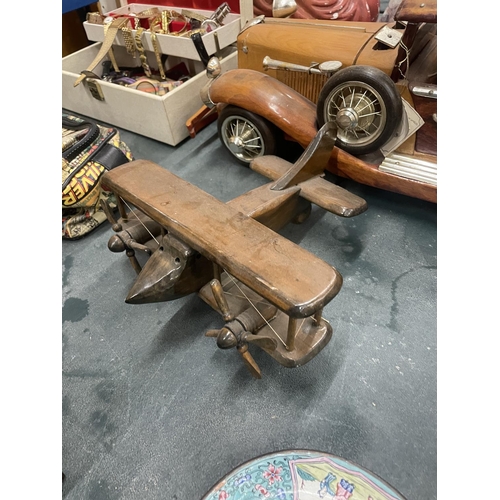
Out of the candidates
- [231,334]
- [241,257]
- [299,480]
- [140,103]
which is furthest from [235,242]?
[140,103]

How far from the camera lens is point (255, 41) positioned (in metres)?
2.23

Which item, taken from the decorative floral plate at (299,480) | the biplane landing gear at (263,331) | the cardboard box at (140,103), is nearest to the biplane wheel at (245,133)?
the cardboard box at (140,103)

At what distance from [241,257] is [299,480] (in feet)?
2.27

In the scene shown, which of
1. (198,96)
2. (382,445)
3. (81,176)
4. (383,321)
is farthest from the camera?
(198,96)

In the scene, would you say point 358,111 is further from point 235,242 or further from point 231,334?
point 231,334

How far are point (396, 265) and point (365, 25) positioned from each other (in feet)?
4.71

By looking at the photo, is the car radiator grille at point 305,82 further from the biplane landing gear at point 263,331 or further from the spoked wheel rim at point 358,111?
the biplane landing gear at point 263,331

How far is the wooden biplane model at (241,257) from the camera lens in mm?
1034

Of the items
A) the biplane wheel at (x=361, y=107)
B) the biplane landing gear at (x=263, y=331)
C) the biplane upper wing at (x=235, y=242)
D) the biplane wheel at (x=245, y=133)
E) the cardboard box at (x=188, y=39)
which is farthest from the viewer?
the cardboard box at (x=188, y=39)

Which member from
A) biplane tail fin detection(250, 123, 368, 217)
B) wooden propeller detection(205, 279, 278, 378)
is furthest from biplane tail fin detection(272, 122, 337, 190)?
wooden propeller detection(205, 279, 278, 378)

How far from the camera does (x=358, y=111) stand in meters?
1.76

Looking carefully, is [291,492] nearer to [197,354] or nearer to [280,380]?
[280,380]

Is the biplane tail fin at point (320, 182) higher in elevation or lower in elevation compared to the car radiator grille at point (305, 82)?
lower

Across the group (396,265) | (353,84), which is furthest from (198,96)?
(396,265)
